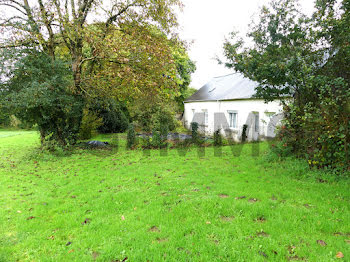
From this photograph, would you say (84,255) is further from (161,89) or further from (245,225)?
(161,89)

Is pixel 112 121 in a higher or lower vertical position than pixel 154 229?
higher

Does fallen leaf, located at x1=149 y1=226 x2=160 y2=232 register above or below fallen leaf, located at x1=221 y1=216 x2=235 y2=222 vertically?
below

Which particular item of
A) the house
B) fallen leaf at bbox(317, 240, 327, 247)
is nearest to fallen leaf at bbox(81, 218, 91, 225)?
fallen leaf at bbox(317, 240, 327, 247)

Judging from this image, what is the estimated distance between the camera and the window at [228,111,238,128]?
14.9m

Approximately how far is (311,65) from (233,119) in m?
9.85

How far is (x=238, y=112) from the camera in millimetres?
14547

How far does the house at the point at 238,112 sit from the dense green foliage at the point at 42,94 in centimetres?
929

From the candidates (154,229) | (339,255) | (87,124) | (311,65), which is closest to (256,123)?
(311,65)

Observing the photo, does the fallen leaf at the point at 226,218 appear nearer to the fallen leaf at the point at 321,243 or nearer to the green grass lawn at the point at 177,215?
the green grass lawn at the point at 177,215

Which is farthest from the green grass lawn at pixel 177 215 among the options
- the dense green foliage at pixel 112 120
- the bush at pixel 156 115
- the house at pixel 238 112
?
the dense green foliage at pixel 112 120

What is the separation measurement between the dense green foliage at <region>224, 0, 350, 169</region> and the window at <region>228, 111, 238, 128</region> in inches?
315

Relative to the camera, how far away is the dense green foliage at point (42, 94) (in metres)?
7.88

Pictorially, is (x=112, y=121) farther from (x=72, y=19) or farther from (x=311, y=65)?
(x=311, y=65)

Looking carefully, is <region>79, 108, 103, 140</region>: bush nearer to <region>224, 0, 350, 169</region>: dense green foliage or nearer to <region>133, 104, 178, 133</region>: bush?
<region>133, 104, 178, 133</region>: bush
